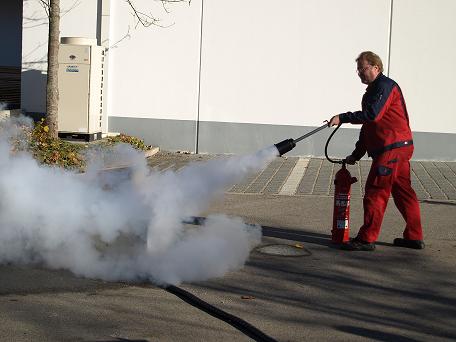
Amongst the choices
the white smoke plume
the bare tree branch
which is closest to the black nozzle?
the white smoke plume

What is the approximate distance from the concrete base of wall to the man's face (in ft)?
26.7

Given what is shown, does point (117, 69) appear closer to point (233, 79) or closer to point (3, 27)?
point (233, 79)

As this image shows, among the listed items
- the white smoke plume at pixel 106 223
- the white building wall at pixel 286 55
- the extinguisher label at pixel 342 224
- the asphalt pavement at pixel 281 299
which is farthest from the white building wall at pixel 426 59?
the white smoke plume at pixel 106 223

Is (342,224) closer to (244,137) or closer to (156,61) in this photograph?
(244,137)

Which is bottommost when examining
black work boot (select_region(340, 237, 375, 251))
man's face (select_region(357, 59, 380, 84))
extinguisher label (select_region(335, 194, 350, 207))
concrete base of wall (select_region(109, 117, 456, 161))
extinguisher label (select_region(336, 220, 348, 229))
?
black work boot (select_region(340, 237, 375, 251))

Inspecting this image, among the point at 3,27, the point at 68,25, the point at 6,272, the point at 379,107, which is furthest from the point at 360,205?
the point at 3,27

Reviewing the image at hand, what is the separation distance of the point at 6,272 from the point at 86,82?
942cm

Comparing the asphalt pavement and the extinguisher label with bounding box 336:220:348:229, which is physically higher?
the extinguisher label with bounding box 336:220:348:229

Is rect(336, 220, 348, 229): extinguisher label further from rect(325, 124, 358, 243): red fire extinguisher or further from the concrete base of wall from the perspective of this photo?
the concrete base of wall

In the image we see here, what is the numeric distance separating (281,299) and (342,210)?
8.43 feet

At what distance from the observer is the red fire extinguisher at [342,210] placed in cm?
Answer: 970

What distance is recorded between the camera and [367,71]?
943cm

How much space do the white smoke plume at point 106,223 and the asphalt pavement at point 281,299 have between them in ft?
0.98

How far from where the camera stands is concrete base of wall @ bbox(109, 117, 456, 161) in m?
17.5
